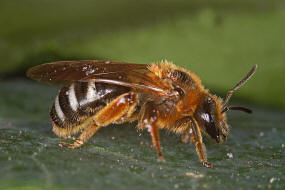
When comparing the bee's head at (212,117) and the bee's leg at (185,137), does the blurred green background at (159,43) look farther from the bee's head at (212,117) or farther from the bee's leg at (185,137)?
the bee's head at (212,117)

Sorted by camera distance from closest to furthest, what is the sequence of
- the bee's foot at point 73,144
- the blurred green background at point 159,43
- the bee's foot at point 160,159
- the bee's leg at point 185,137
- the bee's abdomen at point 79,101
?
the bee's foot at point 160,159 → the bee's foot at point 73,144 → the bee's abdomen at point 79,101 → the bee's leg at point 185,137 → the blurred green background at point 159,43

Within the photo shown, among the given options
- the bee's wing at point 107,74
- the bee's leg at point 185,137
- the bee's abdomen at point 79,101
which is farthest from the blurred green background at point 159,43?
the bee's wing at point 107,74

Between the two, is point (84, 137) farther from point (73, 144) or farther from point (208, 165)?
point (208, 165)

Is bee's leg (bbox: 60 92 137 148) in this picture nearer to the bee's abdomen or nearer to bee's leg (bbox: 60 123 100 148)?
bee's leg (bbox: 60 123 100 148)

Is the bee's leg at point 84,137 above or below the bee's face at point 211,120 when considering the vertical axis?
below

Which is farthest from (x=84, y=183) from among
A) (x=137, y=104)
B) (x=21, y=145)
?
(x=137, y=104)

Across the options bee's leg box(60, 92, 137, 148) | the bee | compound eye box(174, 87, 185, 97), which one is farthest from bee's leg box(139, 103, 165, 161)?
compound eye box(174, 87, 185, 97)

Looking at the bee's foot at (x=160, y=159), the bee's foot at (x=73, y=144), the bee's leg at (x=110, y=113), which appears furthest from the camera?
the bee's leg at (x=110, y=113)

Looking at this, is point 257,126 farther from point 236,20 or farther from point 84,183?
point 84,183

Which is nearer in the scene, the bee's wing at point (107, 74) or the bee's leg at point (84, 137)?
the bee's leg at point (84, 137)
